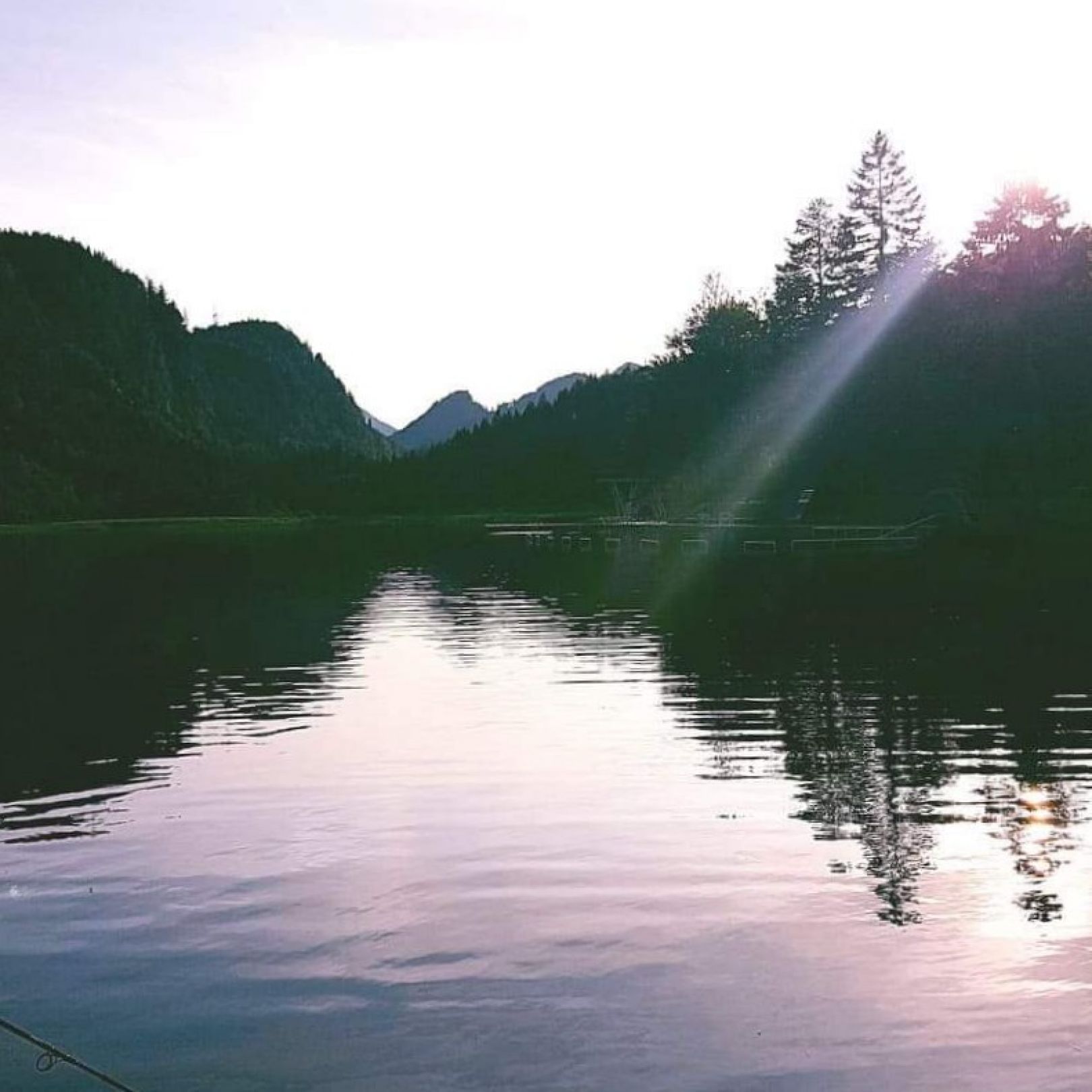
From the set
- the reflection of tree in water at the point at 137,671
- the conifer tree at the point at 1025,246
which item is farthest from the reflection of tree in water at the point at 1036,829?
the conifer tree at the point at 1025,246

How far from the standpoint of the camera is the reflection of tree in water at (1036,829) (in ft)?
43.6

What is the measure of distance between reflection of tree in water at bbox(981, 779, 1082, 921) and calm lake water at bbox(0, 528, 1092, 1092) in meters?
0.06

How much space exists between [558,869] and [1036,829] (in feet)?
18.0

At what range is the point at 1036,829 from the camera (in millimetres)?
16203

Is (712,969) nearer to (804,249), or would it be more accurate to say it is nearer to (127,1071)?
(127,1071)

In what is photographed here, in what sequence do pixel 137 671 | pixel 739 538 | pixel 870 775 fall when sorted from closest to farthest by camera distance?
1. pixel 870 775
2. pixel 137 671
3. pixel 739 538

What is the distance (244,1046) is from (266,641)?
104ft

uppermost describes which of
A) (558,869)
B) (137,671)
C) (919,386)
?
(919,386)

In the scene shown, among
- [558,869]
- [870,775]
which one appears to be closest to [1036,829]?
[870,775]

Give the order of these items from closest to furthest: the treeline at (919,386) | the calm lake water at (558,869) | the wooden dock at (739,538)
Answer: the calm lake water at (558,869) → the wooden dock at (739,538) → the treeline at (919,386)

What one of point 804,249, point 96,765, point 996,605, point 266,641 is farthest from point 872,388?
point 96,765

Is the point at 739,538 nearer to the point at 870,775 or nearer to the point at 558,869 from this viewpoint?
the point at 870,775

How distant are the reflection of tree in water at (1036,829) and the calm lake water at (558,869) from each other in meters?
0.06

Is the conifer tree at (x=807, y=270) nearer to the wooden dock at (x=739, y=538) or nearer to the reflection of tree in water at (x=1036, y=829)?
the wooden dock at (x=739, y=538)
